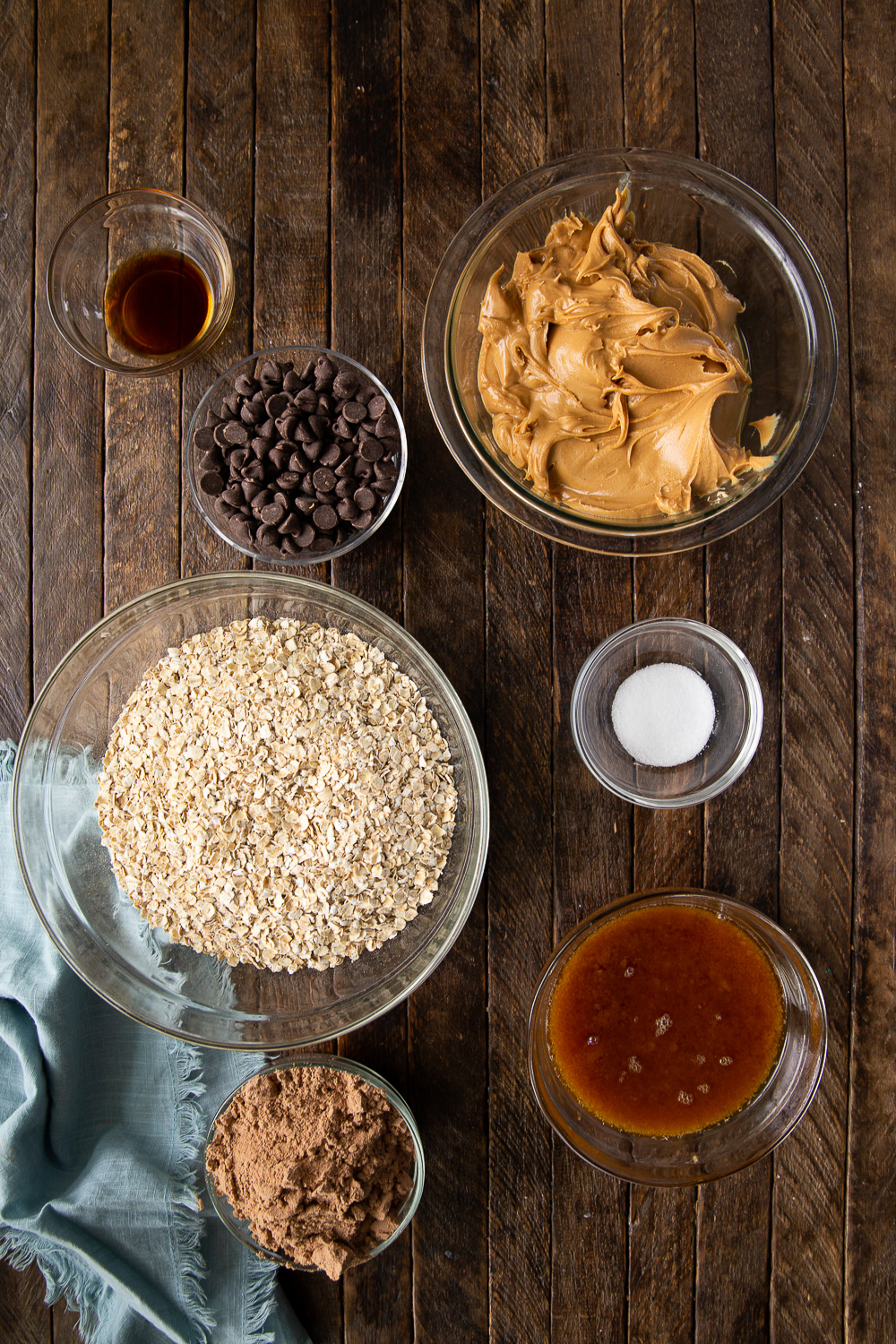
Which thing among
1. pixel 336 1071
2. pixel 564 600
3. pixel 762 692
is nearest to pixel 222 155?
pixel 564 600

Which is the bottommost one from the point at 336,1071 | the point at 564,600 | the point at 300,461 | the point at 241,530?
the point at 336,1071

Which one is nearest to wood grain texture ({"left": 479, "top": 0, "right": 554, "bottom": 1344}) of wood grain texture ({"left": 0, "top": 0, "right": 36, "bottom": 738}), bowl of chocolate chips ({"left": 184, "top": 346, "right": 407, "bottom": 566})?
bowl of chocolate chips ({"left": 184, "top": 346, "right": 407, "bottom": 566})

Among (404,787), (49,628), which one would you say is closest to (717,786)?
(404,787)

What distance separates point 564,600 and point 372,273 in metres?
0.76

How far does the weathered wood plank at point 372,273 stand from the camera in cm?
167

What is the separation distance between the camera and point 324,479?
59.1 inches

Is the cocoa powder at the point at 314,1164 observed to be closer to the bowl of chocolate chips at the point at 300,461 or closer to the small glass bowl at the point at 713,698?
the small glass bowl at the point at 713,698

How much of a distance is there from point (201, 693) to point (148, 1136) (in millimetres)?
921

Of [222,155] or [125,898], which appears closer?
[125,898]

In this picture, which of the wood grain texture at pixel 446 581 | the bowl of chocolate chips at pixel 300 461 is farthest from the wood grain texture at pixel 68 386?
the wood grain texture at pixel 446 581

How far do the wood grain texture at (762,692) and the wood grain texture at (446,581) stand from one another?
0.46 meters

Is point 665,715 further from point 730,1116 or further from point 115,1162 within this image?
point 115,1162

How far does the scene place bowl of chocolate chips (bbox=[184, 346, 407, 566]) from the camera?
1.51m

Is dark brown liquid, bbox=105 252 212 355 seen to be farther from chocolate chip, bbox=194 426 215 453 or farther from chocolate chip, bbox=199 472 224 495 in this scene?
chocolate chip, bbox=199 472 224 495
